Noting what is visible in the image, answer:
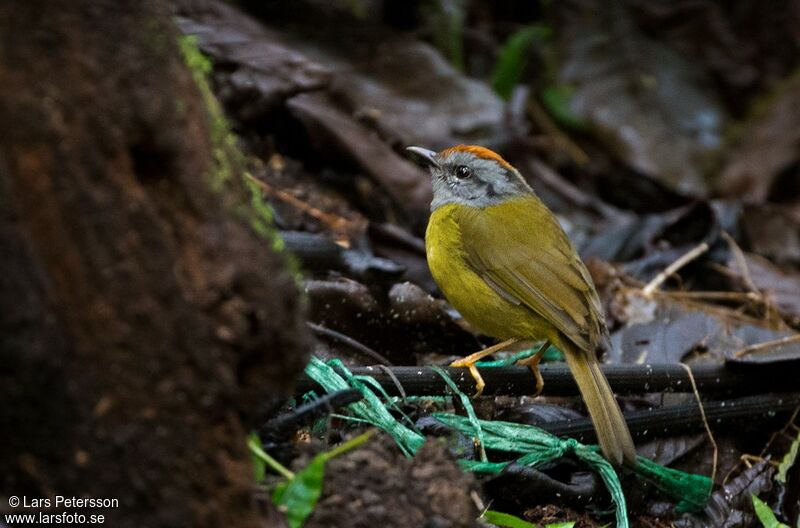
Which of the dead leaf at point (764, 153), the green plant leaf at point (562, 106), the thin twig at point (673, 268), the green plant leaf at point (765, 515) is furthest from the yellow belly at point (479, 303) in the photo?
the dead leaf at point (764, 153)

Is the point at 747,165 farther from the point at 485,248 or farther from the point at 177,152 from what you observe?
the point at 177,152

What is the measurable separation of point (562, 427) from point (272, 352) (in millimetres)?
1694

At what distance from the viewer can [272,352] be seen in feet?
6.74

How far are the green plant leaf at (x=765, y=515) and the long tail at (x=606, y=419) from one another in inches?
20.6

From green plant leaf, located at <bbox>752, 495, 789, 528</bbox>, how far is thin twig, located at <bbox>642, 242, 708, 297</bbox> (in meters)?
1.67

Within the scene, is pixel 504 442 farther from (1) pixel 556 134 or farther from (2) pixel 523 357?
(1) pixel 556 134

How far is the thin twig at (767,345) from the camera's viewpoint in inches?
172

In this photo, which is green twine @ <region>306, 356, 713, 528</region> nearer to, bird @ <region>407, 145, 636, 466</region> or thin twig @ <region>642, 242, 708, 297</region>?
bird @ <region>407, 145, 636, 466</region>

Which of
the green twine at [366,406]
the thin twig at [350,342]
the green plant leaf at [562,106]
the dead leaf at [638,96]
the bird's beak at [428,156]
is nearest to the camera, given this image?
the green twine at [366,406]

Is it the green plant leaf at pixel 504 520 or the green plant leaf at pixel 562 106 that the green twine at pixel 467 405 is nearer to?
the green plant leaf at pixel 504 520

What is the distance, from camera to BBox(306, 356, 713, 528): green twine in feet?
9.84

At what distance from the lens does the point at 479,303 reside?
13.2 ft

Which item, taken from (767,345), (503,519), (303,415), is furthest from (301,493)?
(767,345)

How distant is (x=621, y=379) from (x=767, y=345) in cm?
117
